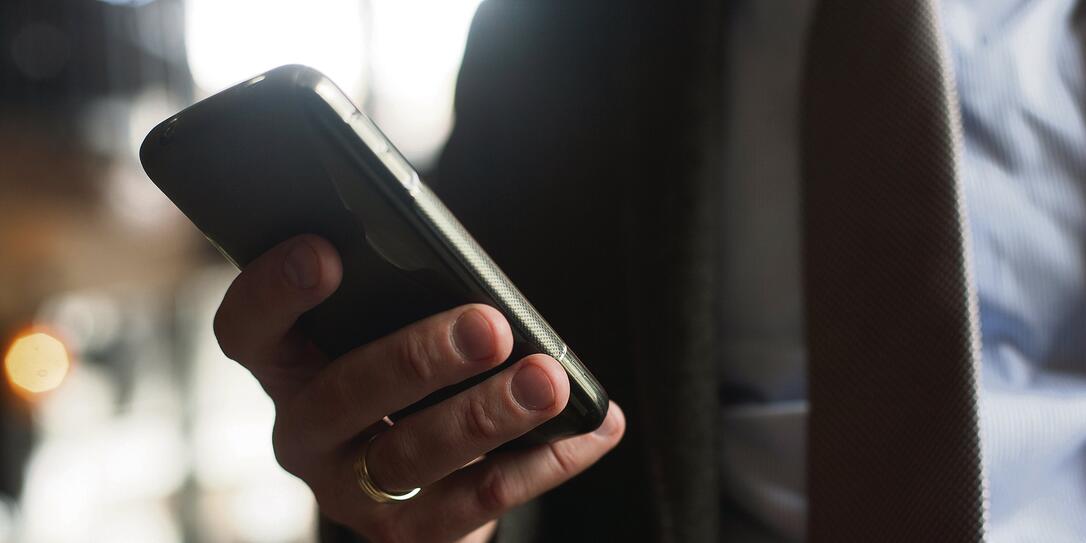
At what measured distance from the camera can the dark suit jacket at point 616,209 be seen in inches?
22.3

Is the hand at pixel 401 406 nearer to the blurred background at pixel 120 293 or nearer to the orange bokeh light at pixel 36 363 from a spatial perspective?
the blurred background at pixel 120 293

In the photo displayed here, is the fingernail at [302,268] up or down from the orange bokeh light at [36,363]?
up

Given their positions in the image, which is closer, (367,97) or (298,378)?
(298,378)

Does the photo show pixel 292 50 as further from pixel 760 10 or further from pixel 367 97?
pixel 760 10

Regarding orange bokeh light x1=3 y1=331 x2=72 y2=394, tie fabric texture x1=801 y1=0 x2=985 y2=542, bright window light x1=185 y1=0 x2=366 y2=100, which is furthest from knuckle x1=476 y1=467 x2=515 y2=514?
bright window light x1=185 y1=0 x2=366 y2=100

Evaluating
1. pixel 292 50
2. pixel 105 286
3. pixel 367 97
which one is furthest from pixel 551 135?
pixel 367 97

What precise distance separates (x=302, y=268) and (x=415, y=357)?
0.08m

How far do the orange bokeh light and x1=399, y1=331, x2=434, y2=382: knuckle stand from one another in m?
2.26

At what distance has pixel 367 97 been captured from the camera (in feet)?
12.7

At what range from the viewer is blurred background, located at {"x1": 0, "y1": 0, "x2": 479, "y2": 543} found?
217 cm

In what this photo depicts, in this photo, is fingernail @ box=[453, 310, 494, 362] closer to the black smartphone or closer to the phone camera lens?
the black smartphone

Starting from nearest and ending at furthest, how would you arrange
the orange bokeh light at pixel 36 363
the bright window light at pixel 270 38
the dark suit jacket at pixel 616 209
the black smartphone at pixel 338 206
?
the black smartphone at pixel 338 206 < the dark suit jacket at pixel 616 209 < the orange bokeh light at pixel 36 363 < the bright window light at pixel 270 38

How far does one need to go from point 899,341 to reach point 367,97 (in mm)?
3747

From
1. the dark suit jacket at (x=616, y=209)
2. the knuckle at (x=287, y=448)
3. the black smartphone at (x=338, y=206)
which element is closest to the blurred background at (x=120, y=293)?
the dark suit jacket at (x=616, y=209)
